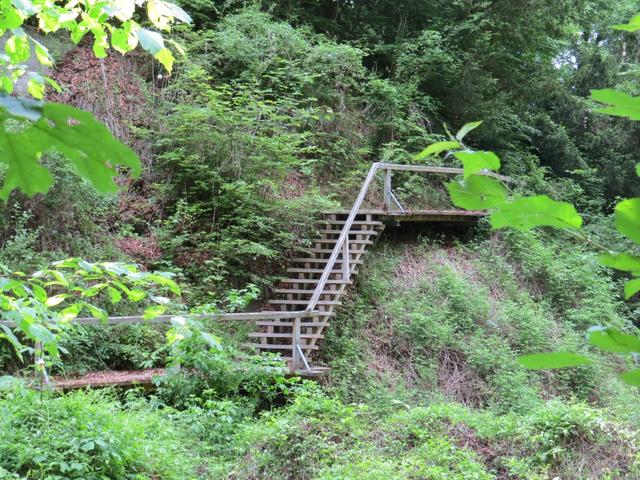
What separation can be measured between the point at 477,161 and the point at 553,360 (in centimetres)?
22

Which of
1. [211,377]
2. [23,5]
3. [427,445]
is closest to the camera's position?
[23,5]

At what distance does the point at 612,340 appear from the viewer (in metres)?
0.63

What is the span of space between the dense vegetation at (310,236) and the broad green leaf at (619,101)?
0.49 metres

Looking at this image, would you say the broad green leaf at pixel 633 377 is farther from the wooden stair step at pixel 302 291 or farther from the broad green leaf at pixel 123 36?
the wooden stair step at pixel 302 291

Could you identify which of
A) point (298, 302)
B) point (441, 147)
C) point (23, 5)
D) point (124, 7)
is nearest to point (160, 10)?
point (124, 7)

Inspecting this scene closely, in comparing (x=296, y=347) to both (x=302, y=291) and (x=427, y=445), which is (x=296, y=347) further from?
(x=427, y=445)

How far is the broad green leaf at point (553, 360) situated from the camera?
25.1 inches

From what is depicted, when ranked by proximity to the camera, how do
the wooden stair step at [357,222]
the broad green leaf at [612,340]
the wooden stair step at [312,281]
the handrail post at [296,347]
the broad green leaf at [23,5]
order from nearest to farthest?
the broad green leaf at [612,340] < the broad green leaf at [23,5] < the handrail post at [296,347] < the wooden stair step at [312,281] < the wooden stair step at [357,222]

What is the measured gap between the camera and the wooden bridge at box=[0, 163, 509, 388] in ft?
26.4

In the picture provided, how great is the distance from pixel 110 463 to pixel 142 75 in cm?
898

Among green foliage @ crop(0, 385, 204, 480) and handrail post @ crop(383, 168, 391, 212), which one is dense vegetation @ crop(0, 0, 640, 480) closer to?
green foliage @ crop(0, 385, 204, 480)

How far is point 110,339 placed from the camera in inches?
305

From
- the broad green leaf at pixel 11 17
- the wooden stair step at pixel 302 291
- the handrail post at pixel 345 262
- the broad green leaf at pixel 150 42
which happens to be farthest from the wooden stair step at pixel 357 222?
the broad green leaf at pixel 150 42

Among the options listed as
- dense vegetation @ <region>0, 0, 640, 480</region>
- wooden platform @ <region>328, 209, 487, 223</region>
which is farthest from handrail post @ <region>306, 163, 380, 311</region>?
dense vegetation @ <region>0, 0, 640, 480</region>
